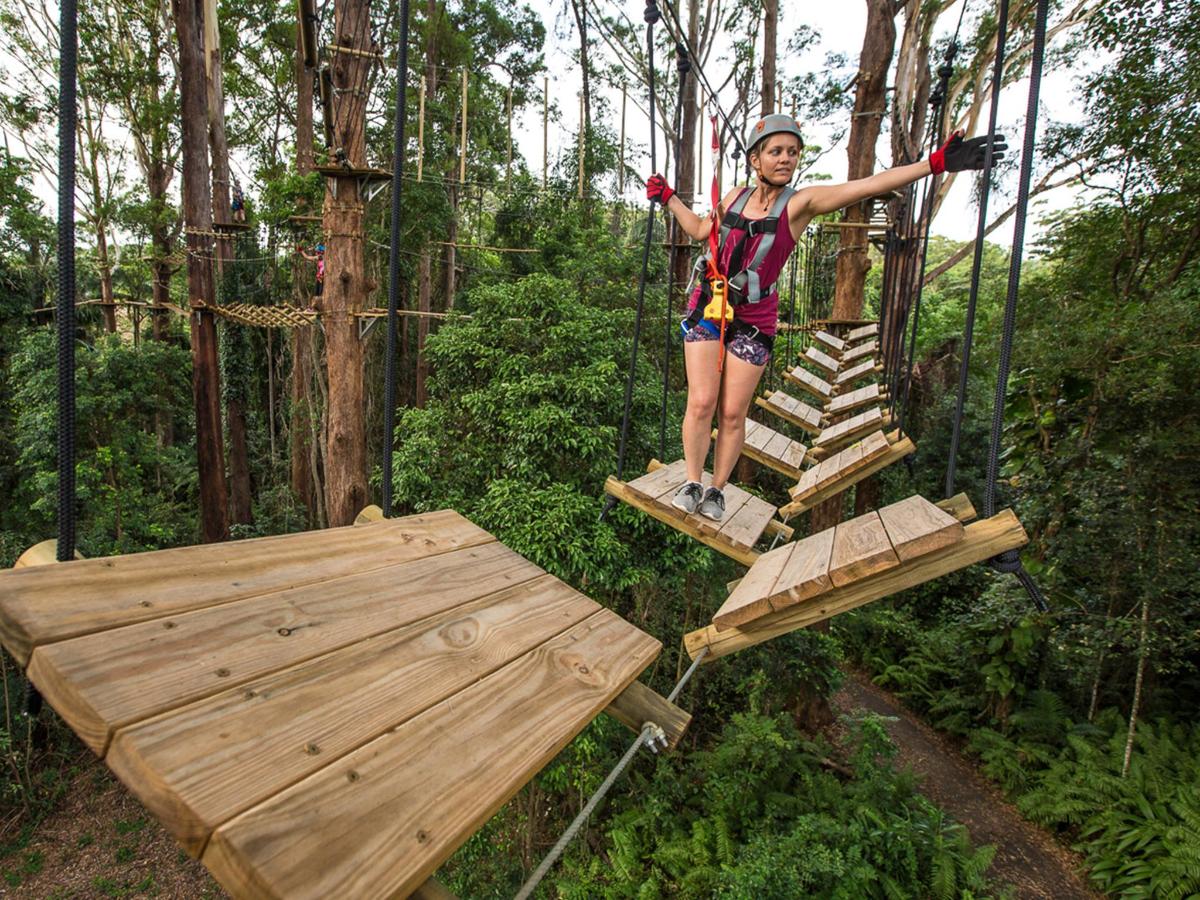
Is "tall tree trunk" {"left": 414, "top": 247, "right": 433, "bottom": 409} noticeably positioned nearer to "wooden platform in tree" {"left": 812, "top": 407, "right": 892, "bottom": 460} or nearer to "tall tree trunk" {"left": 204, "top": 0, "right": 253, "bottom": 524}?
"tall tree trunk" {"left": 204, "top": 0, "right": 253, "bottom": 524}

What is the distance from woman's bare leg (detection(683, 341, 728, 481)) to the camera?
2047 mm

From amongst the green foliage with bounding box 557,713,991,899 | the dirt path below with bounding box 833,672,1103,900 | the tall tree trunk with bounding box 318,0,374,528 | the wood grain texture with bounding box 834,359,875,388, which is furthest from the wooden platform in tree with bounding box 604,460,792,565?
the tall tree trunk with bounding box 318,0,374,528

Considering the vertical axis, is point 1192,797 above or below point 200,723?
below

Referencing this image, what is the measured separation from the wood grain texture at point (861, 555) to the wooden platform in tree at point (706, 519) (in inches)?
19.2

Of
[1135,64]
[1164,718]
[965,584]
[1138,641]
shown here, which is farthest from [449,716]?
[965,584]

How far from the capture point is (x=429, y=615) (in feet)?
3.37

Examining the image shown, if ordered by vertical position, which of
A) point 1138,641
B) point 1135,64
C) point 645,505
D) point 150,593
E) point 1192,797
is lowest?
point 1192,797

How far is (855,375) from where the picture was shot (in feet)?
13.0

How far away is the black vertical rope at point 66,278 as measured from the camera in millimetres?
824

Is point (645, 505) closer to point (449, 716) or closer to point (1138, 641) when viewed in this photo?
point (449, 716)

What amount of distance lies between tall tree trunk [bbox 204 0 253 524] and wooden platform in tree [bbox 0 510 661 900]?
9.38m

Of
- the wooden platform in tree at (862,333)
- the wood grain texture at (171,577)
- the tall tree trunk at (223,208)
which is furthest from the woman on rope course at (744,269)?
the tall tree trunk at (223,208)

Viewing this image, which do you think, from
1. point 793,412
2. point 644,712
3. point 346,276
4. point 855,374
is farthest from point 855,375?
point 346,276

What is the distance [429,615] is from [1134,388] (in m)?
5.39
